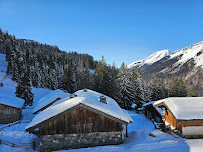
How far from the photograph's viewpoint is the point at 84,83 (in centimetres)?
5112

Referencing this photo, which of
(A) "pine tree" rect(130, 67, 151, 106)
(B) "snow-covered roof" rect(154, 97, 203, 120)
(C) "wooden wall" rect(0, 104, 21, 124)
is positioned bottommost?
(C) "wooden wall" rect(0, 104, 21, 124)

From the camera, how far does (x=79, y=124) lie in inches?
505

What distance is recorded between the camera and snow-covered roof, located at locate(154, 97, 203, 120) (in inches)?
523

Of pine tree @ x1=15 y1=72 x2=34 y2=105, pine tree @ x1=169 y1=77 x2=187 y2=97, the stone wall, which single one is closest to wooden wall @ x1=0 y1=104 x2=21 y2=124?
pine tree @ x1=15 y1=72 x2=34 y2=105

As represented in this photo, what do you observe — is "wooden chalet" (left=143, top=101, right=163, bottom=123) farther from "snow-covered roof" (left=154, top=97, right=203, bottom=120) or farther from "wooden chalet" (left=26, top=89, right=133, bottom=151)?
"wooden chalet" (left=26, top=89, right=133, bottom=151)

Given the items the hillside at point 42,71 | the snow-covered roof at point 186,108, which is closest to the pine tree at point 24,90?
the hillside at point 42,71

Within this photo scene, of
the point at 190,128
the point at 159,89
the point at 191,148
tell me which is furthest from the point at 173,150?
the point at 159,89

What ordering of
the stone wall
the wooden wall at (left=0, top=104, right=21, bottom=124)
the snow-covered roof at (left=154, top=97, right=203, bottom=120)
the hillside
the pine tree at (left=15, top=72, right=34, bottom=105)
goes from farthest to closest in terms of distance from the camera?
the hillside
the pine tree at (left=15, top=72, right=34, bottom=105)
the wooden wall at (left=0, top=104, right=21, bottom=124)
the snow-covered roof at (left=154, top=97, right=203, bottom=120)
the stone wall

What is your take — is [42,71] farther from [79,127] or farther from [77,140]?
[77,140]

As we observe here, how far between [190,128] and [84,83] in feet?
134

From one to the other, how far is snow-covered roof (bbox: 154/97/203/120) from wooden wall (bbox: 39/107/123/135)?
6.28 m

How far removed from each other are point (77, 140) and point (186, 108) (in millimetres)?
11875

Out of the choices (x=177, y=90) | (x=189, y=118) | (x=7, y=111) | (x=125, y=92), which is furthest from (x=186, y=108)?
(x=177, y=90)

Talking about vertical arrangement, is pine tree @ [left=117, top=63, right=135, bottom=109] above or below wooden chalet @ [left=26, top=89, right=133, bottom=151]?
above
